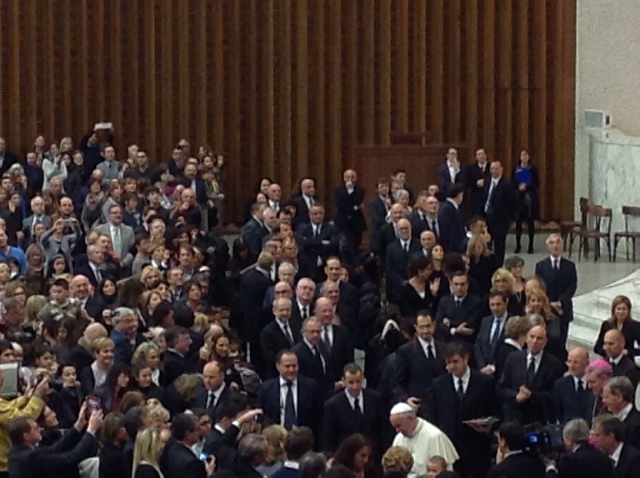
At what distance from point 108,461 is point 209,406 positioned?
146 centimetres

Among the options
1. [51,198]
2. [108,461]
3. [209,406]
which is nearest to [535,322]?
[209,406]

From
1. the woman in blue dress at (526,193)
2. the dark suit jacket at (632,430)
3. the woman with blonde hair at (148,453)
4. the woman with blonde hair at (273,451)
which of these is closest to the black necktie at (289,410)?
the woman with blonde hair at (273,451)

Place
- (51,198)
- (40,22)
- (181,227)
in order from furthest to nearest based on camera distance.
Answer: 1. (40,22)
2. (51,198)
3. (181,227)

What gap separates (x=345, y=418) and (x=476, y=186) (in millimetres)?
11196

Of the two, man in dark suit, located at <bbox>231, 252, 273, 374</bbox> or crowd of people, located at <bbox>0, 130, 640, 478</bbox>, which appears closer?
crowd of people, located at <bbox>0, 130, 640, 478</bbox>

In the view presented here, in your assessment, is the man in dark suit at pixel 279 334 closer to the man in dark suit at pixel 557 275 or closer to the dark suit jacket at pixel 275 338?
the dark suit jacket at pixel 275 338

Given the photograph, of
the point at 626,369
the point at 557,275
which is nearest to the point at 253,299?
the point at 557,275

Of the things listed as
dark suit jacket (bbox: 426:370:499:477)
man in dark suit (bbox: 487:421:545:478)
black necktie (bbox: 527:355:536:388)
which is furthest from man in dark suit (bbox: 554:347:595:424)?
man in dark suit (bbox: 487:421:545:478)

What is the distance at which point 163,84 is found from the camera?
25.8 meters

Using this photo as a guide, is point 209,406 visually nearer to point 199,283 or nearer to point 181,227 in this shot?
point 199,283

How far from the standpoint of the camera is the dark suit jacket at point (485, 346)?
13.3m

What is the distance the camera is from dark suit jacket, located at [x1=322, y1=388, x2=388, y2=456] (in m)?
11.8

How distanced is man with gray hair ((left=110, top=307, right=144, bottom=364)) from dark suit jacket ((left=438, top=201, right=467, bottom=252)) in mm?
5756

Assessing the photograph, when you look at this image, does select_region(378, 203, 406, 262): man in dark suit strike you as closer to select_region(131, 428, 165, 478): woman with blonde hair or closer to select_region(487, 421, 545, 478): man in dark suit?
select_region(487, 421, 545, 478): man in dark suit
